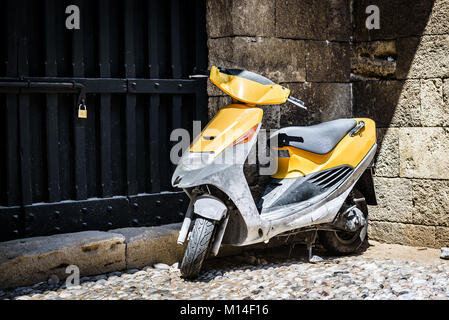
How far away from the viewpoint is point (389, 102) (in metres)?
5.32

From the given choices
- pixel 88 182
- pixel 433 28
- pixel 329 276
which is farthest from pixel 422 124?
pixel 88 182

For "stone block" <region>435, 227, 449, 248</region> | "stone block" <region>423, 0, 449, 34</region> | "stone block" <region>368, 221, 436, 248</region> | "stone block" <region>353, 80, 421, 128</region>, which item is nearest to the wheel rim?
"stone block" <region>368, 221, 436, 248</region>

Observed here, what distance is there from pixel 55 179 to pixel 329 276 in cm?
198

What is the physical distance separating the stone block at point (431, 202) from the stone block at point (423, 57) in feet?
2.85

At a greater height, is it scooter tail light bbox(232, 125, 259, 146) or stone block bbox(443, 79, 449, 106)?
stone block bbox(443, 79, 449, 106)

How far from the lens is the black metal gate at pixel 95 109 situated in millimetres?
4176

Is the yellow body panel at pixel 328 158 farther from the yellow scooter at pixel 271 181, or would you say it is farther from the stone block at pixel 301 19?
the stone block at pixel 301 19

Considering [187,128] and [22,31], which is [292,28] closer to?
[187,128]

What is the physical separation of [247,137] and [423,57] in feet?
5.95

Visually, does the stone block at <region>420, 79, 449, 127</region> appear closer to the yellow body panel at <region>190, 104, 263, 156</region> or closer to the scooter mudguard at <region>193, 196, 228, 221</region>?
the yellow body panel at <region>190, 104, 263, 156</region>

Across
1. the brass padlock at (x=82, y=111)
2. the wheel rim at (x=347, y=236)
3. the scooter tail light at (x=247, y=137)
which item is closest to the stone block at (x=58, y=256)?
the brass padlock at (x=82, y=111)

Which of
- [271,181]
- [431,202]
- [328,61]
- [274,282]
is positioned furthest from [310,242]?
[328,61]

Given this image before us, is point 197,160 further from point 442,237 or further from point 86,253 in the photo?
point 442,237

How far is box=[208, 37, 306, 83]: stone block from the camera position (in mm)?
4766
